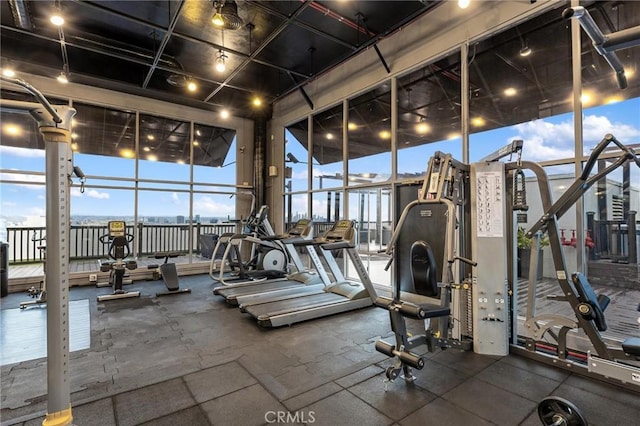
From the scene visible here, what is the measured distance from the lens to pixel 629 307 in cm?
374

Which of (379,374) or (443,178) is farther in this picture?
(443,178)

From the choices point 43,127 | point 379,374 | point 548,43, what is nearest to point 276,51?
point 548,43

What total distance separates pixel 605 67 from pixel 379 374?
3881 millimetres

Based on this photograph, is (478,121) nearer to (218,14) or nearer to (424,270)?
(424,270)

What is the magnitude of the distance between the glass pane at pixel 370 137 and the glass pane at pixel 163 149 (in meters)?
4.36

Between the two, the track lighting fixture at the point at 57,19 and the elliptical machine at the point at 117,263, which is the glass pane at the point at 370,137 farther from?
the track lighting fixture at the point at 57,19

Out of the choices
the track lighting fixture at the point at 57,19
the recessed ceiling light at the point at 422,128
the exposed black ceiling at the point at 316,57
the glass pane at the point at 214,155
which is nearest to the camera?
the exposed black ceiling at the point at 316,57

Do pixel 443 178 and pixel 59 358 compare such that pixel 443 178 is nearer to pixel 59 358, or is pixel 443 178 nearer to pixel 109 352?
pixel 59 358

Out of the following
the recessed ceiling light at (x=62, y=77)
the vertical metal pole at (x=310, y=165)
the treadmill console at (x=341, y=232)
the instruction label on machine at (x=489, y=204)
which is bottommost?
the treadmill console at (x=341, y=232)

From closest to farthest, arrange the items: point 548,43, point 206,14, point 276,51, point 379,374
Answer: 1. point 379,374
2. point 548,43
3. point 206,14
4. point 276,51

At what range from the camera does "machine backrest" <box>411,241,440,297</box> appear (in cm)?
276

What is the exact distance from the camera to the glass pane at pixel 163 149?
732cm

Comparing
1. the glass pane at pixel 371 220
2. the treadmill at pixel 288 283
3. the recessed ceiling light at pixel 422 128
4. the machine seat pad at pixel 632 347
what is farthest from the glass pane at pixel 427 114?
→ the machine seat pad at pixel 632 347

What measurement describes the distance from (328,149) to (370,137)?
48.8 inches
